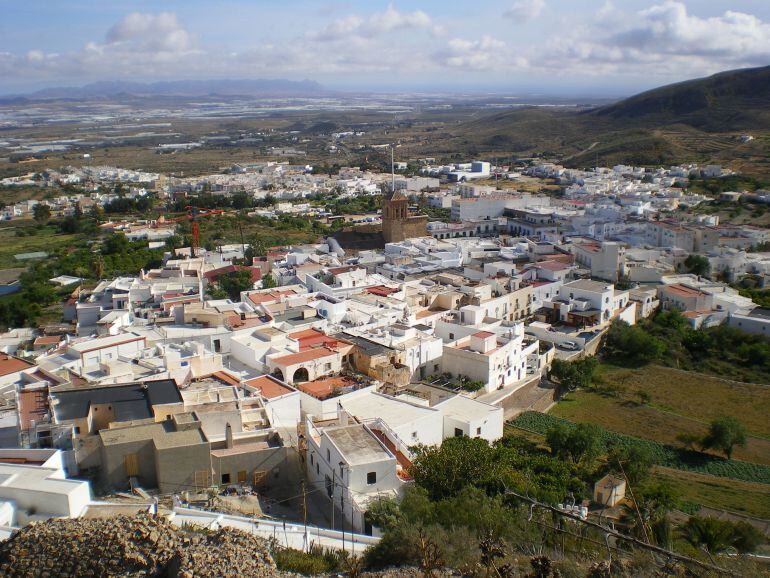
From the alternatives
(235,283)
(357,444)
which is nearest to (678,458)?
(357,444)

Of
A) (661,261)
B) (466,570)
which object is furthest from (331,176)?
(466,570)

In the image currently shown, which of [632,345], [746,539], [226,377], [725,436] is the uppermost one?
[226,377]

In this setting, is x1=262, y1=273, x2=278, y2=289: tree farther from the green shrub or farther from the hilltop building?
the green shrub

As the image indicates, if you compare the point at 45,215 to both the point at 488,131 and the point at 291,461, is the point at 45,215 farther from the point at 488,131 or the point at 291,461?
the point at 488,131

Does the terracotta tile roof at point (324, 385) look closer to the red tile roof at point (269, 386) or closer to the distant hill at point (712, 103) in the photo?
the red tile roof at point (269, 386)

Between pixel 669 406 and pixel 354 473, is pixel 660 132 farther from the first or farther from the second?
pixel 354 473

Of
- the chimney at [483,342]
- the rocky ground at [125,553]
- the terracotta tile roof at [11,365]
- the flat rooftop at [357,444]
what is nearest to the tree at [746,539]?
the flat rooftop at [357,444]

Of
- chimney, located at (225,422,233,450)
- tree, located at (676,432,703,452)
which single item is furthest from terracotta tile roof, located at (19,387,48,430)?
tree, located at (676,432,703,452)
